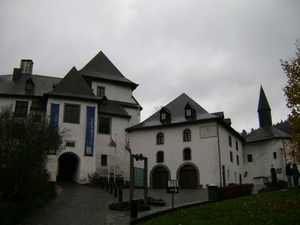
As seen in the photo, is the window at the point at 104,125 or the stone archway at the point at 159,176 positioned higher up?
the window at the point at 104,125

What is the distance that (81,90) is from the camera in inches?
1329

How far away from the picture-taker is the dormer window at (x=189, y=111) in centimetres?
3564

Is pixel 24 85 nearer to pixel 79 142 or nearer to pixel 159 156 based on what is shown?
pixel 79 142

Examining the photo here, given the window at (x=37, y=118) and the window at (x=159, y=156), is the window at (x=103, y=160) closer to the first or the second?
the window at (x=159, y=156)

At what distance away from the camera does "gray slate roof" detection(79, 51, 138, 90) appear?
4078 cm

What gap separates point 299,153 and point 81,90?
23.9m

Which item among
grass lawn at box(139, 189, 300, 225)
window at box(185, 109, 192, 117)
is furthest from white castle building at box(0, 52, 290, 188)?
grass lawn at box(139, 189, 300, 225)

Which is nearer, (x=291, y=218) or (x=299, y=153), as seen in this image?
(x=291, y=218)

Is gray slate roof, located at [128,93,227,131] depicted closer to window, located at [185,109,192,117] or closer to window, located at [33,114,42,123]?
window, located at [185,109,192,117]

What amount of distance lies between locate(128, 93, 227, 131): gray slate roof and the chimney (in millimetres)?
15576

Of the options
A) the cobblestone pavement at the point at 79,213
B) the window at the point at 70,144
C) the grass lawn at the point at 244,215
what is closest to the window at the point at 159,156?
the window at the point at 70,144

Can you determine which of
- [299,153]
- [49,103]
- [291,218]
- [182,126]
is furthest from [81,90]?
[291,218]

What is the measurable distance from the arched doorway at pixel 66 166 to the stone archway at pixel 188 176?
10.8 metres

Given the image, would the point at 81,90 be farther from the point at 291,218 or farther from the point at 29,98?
the point at 291,218
